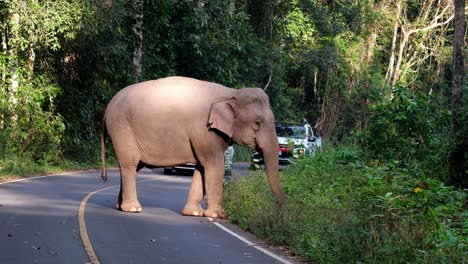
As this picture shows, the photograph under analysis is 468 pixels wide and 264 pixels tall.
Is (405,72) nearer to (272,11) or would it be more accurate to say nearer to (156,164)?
(272,11)

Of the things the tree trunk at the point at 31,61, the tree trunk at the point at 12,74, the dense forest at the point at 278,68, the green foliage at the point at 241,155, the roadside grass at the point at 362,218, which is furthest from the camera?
the green foliage at the point at 241,155

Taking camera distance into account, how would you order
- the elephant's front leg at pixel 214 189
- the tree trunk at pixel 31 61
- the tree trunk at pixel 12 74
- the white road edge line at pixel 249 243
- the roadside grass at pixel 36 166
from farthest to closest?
the tree trunk at pixel 31 61 < the tree trunk at pixel 12 74 < the roadside grass at pixel 36 166 < the elephant's front leg at pixel 214 189 < the white road edge line at pixel 249 243

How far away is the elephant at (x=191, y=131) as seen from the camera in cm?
1700

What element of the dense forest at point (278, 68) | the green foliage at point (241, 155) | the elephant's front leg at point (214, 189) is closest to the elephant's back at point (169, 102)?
the elephant's front leg at point (214, 189)

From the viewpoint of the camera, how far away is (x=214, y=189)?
1675 cm

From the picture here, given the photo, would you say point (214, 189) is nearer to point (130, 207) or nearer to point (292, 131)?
point (130, 207)

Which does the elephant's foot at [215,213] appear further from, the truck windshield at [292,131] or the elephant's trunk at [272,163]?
the truck windshield at [292,131]

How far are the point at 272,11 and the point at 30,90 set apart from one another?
19.8 meters

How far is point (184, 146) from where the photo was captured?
17.4 metres

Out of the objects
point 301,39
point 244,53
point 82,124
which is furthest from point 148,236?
point 301,39

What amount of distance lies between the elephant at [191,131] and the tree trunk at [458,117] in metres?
3.38

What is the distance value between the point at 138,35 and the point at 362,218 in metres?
26.8

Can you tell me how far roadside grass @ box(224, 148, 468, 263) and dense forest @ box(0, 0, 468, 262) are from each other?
84 mm

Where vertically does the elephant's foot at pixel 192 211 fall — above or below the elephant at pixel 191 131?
below
